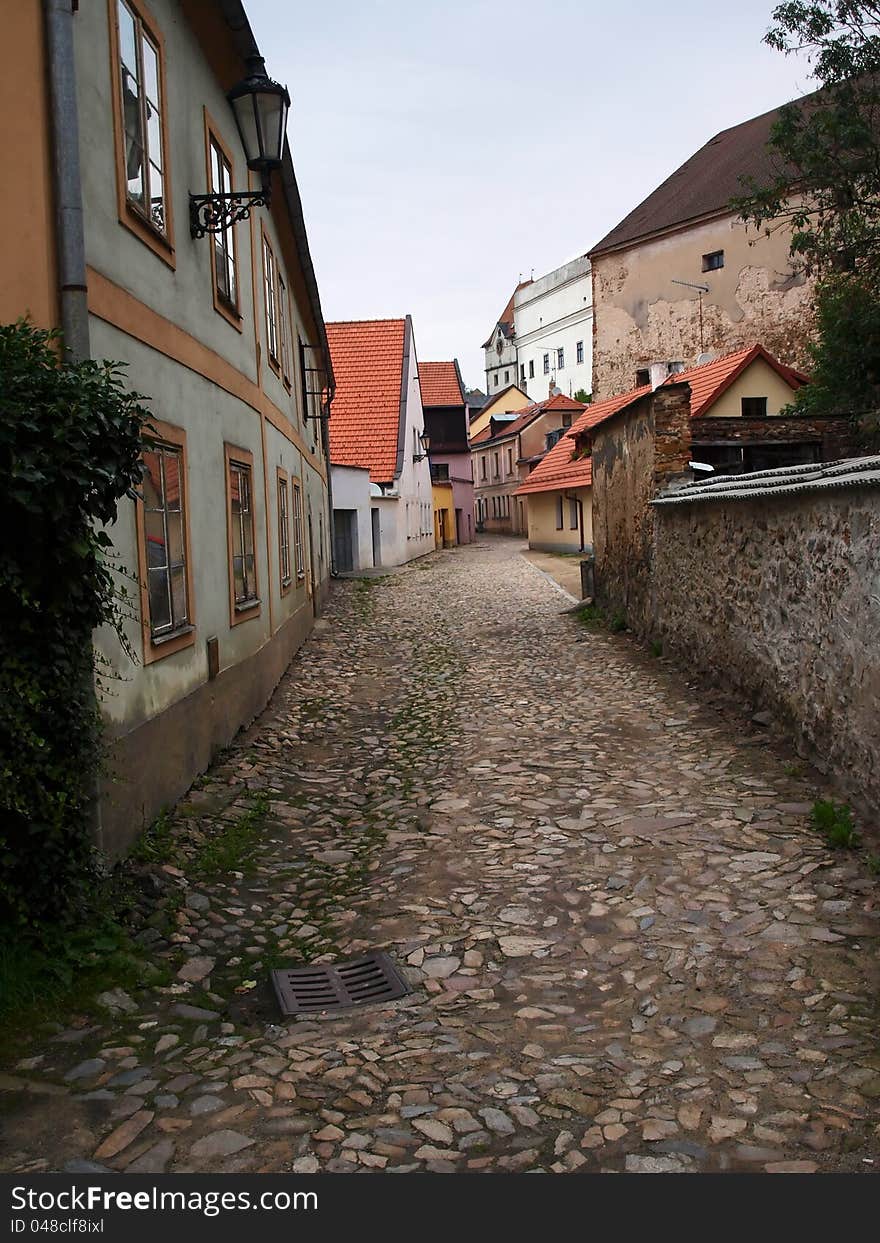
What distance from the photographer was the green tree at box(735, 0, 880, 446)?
2238cm

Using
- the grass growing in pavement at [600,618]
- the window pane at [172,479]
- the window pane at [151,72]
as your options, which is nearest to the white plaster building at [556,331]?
the grass growing in pavement at [600,618]

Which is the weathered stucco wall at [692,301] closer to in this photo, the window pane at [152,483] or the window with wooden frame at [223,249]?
the window with wooden frame at [223,249]

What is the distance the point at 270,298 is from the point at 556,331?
223 ft

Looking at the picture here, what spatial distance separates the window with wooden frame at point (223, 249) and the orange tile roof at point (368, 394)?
63.7 feet

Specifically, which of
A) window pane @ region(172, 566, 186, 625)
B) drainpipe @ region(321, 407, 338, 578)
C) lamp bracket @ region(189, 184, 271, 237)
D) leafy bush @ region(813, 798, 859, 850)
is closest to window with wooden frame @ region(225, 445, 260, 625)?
window pane @ region(172, 566, 186, 625)

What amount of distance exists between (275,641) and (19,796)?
7.00 metres

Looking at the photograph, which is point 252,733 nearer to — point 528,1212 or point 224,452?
A: point 224,452

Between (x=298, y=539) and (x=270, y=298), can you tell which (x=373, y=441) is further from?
(x=270, y=298)

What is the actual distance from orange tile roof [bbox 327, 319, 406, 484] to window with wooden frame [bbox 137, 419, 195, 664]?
22212 millimetres

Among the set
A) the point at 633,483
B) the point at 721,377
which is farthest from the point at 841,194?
the point at 633,483

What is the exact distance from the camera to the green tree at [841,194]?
22.4m

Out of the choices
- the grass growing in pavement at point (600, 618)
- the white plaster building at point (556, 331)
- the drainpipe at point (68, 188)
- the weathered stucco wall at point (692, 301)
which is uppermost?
the white plaster building at point (556, 331)

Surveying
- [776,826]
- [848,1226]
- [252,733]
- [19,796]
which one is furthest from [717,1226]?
[252,733]

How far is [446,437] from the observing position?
1906 inches
